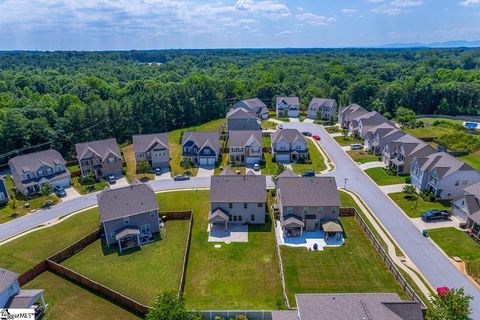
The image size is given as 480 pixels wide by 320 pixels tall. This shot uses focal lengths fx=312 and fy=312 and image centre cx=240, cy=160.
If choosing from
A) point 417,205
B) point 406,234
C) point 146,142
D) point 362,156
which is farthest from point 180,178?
point 417,205

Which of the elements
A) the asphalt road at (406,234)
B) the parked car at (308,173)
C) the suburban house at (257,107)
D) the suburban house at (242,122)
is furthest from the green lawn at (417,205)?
the suburban house at (257,107)

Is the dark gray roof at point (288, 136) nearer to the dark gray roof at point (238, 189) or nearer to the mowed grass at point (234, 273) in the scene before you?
the dark gray roof at point (238, 189)

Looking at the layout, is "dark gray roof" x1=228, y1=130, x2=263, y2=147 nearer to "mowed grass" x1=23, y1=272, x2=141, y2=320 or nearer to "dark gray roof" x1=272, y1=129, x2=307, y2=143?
"dark gray roof" x1=272, y1=129, x2=307, y2=143

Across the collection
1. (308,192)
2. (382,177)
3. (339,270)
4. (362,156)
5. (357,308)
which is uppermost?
(308,192)

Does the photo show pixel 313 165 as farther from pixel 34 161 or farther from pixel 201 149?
pixel 34 161

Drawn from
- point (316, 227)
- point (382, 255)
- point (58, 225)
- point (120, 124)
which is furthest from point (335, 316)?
point (120, 124)

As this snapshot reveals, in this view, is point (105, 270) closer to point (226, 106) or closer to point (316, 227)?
point (316, 227)
